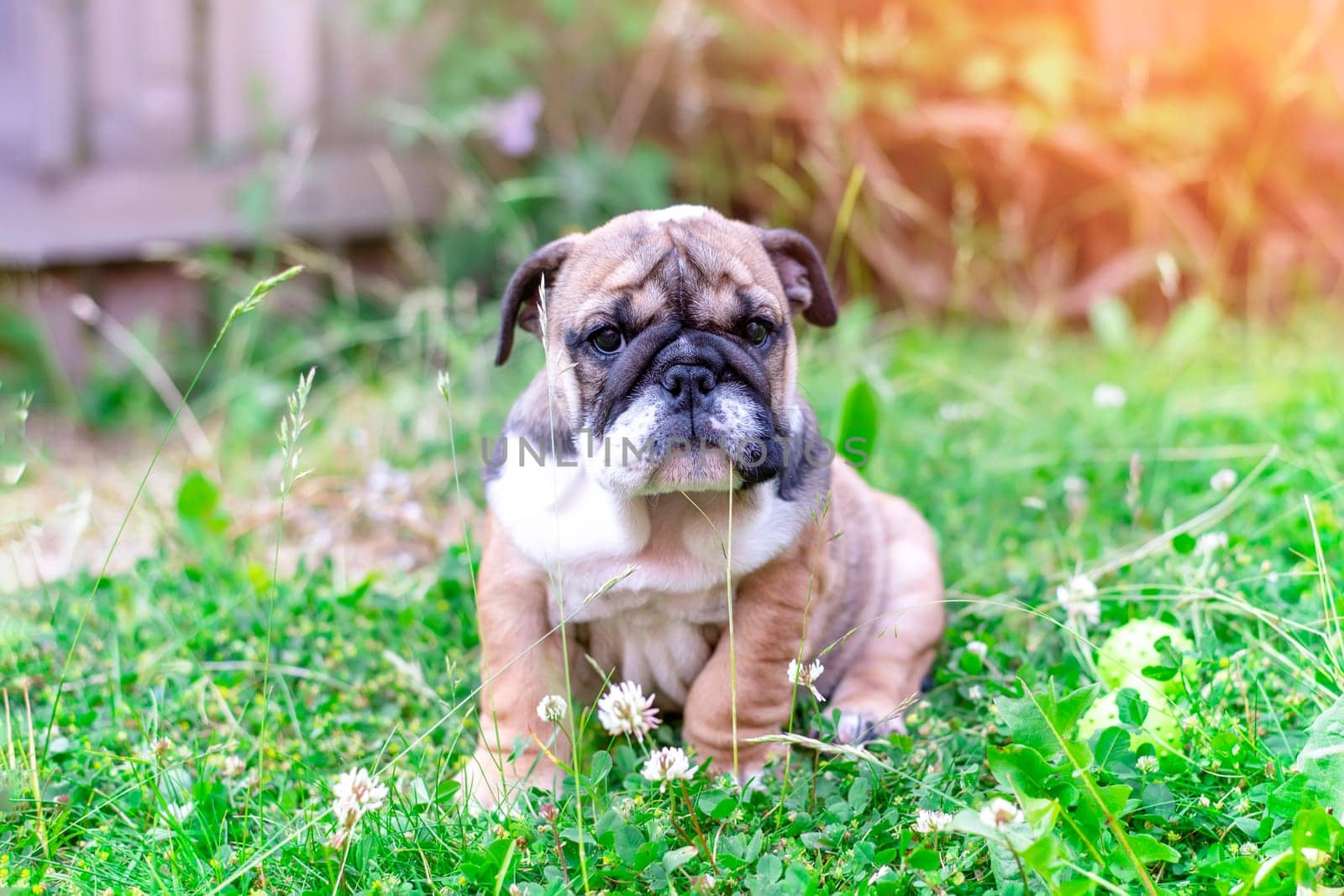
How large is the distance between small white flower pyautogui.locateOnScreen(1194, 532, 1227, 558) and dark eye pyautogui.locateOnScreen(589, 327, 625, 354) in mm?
1728

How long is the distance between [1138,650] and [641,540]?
4.17ft

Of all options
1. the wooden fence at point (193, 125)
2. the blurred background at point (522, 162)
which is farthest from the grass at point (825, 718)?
the wooden fence at point (193, 125)

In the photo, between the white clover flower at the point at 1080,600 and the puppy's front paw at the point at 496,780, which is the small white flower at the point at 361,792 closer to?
the puppy's front paw at the point at 496,780

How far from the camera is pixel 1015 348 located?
22.1 ft

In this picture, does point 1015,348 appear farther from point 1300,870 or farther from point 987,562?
point 1300,870

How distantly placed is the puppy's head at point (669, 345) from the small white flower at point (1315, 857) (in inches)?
50.8

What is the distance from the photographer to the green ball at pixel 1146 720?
2.63 meters

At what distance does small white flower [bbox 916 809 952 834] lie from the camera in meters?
2.32

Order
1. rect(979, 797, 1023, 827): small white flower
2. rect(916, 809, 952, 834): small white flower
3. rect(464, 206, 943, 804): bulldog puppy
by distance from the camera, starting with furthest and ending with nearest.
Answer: rect(464, 206, 943, 804): bulldog puppy < rect(916, 809, 952, 834): small white flower < rect(979, 797, 1023, 827): small white flower

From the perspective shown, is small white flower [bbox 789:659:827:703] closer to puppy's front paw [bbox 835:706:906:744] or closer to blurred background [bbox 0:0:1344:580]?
puppy's front paw [bbox 835:706:906:744]

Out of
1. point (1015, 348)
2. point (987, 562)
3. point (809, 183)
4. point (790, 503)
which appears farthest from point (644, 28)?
point (790, 503)

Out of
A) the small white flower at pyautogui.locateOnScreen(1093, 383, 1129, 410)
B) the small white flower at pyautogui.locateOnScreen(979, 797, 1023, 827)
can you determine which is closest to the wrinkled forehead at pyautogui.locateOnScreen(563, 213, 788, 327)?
the small white flower at pyautogui.locateOnScreen(979, 797, 1023, 827)

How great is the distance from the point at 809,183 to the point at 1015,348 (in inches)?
65.9

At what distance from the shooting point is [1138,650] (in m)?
2.96
